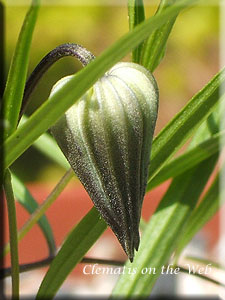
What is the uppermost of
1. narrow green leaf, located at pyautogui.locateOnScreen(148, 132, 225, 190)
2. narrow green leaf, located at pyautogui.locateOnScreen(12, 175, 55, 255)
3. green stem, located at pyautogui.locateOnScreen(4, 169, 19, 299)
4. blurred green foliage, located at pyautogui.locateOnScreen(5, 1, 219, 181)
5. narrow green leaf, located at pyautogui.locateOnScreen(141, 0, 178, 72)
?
narrow green leaf, located at pyautogui.locateOnScreen(141, 0, 178, 72)

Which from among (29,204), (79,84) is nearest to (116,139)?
(79,84)

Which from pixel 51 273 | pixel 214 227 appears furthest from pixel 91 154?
pixel 214 227

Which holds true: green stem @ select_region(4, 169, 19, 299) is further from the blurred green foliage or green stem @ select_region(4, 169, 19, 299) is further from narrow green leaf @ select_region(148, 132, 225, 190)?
the blurred green foliage

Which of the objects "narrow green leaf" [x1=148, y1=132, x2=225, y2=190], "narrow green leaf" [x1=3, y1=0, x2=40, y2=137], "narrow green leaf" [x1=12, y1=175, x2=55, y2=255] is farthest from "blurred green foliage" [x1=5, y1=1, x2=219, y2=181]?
"narrow green leaf" [x1=3, y1=0, x2=40, y2=137]

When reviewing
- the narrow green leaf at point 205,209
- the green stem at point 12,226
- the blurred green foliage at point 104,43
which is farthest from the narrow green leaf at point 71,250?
the blurred green foliage at point 104,43

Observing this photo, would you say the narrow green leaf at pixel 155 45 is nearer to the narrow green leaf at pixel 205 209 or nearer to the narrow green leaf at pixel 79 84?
the narrow green leaf at pixel 79 84

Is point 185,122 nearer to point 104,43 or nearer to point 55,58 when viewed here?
point 55,58

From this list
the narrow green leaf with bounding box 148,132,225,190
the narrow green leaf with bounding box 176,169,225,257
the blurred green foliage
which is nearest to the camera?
the narrow green leaf with bounding box 148,132,225,190
